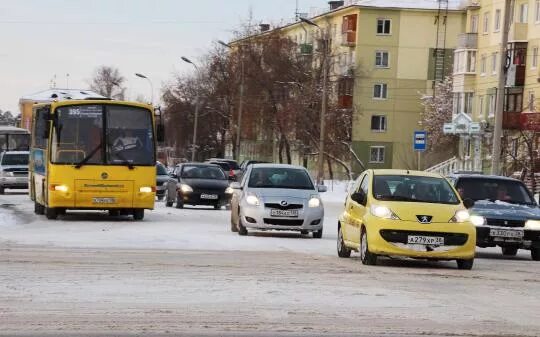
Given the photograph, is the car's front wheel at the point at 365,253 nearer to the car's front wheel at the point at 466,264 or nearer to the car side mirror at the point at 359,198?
the car side mirror at the point at 359,198

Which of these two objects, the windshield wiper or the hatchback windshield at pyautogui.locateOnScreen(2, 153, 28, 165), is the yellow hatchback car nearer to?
the windshield wiper

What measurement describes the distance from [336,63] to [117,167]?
234 feet

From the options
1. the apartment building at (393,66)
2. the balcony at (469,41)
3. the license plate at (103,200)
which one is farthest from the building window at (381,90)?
the license plate at (103,200)

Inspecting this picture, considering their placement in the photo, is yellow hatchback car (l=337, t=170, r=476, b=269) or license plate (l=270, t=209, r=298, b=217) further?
license plate (l=270, t=209, r=298, b=217)

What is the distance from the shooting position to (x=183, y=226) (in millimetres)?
29016

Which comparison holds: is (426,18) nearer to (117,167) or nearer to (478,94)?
(478,94)

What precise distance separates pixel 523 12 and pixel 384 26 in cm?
2663

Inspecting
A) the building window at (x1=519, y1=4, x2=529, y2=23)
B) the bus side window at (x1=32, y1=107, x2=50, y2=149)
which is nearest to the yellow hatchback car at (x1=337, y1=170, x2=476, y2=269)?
the bus side window at (x1=32, y1=107, x2=50, y2=149)

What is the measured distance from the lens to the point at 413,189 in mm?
19547

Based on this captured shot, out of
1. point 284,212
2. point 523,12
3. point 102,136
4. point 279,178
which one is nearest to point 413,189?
point 284,212

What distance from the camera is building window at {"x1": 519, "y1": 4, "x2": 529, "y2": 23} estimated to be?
7556 centimetres

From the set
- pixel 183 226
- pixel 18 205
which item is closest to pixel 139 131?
pixel 183 226

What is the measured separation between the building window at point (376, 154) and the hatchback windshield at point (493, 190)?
77.8m

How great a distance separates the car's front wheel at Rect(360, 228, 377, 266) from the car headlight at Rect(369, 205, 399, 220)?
0.32 metres
